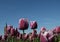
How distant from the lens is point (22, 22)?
578 centimetres

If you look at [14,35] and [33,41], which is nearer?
[33,41]

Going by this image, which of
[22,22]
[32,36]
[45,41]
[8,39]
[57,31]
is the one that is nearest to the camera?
[45,41]

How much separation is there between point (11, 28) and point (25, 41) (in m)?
0.63

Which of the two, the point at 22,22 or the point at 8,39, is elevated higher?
the point at 22,22

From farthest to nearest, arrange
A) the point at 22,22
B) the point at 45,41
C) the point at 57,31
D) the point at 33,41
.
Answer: the point at 22,22
the point at 33,41
the point at 57,31
the point at 45,41

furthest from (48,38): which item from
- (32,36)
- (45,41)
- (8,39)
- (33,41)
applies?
(8,39)

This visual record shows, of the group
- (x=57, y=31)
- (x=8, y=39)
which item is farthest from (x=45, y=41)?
(x=8, y=39)

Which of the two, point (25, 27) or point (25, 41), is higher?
point (25, 27)

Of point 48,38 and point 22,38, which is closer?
point 48,38

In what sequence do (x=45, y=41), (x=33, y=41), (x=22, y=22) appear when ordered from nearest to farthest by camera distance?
1. (x=45, y=41)
2. (x=33, y=41)
3. (x=22, y=22)

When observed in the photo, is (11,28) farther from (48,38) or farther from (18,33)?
(48,38)

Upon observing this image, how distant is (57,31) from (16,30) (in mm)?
1799

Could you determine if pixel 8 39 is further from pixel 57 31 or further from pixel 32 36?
pixel 57 31

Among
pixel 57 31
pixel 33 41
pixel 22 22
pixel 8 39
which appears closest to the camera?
pixel 57 31
